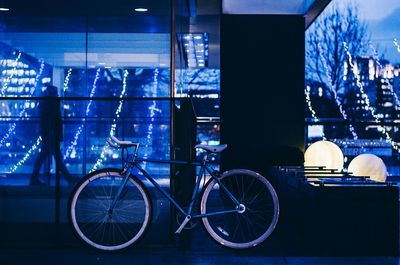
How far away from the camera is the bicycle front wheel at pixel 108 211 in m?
4.83

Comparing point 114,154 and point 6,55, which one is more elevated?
point 6,55

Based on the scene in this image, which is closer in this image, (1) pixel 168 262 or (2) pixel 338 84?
(1) pixel 168 262

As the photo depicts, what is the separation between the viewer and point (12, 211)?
5832mm

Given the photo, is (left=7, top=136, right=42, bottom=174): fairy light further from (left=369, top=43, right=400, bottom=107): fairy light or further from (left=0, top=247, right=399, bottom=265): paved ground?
(left=369, top=43, right=400, bottom=107): fairy light

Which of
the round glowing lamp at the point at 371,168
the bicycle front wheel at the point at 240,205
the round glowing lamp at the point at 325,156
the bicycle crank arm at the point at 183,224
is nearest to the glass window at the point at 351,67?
the round glowing lamp at the point at 325,156

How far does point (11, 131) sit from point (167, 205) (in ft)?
5.31

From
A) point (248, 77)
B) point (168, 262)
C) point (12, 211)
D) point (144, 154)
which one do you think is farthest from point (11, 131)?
point (248, 77)

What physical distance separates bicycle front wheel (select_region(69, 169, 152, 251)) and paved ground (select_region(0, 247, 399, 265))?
145 millimetres

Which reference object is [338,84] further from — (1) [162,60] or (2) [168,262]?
(2) [168,262]

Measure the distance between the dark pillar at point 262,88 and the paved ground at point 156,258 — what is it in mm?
4884

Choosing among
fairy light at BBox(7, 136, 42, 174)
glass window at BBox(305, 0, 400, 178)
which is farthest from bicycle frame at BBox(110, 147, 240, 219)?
glass window at BBox(305, 0, 400, 178)

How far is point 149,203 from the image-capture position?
4812mm

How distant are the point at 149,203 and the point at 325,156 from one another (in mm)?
4359

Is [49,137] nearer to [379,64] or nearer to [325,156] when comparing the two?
[325,156]
